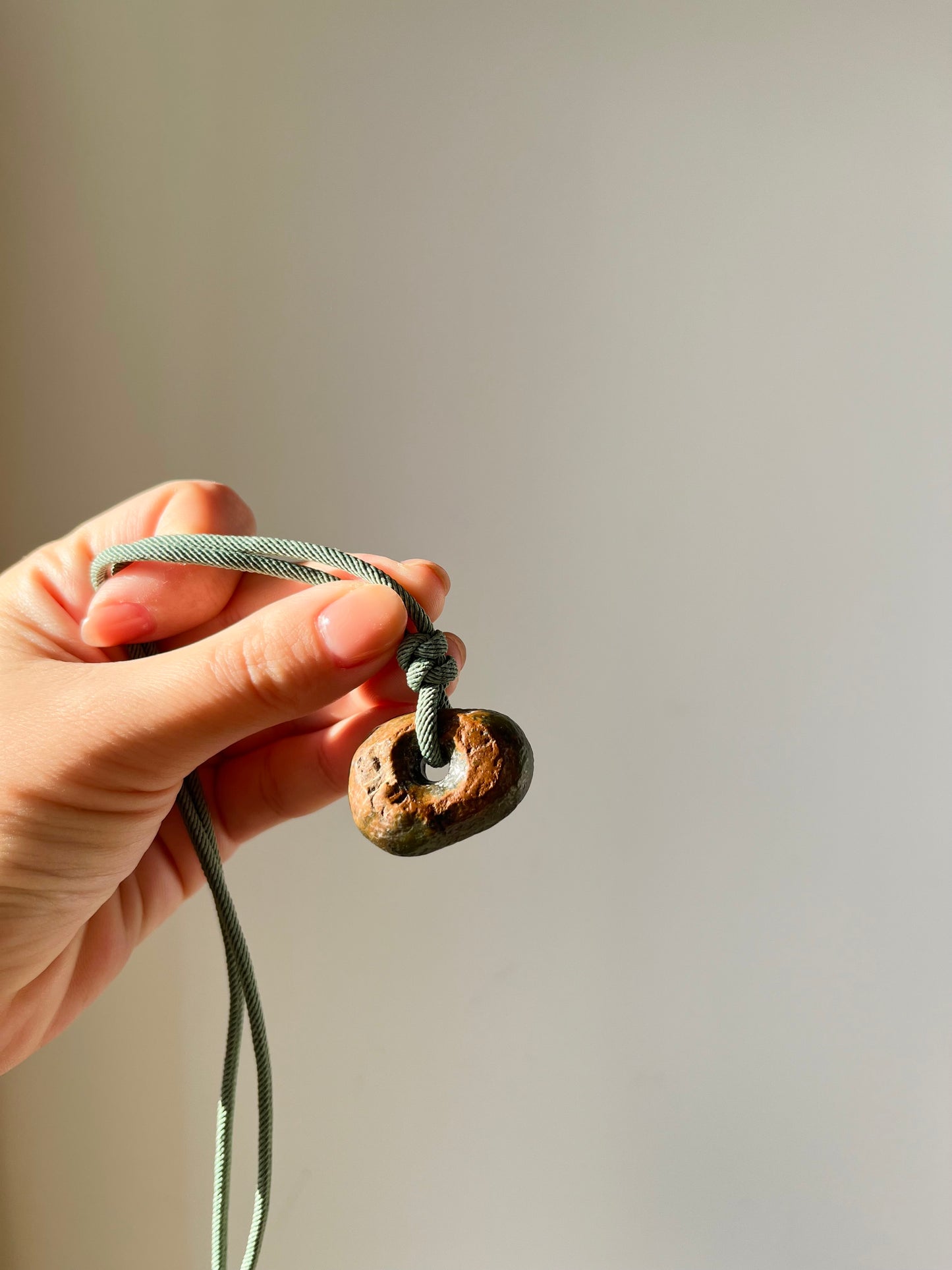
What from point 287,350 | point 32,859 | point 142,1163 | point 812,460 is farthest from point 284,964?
A: point 812,460

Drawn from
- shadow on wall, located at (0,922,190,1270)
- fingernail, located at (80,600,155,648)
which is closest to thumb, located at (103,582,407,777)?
fingernail, located at (80,600,155,648)

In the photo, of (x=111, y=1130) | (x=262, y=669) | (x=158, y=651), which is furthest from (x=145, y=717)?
(x=111, y=1130)

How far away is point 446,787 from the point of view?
1.60 ft

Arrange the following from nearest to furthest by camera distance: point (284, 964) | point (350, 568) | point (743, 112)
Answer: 1. point (350, 568)
2. point (743, 112)
3. point (284, 964)

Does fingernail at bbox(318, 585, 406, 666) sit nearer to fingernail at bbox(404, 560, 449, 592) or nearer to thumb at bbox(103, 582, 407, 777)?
thumb at bbox(103, 582, 407, 777)

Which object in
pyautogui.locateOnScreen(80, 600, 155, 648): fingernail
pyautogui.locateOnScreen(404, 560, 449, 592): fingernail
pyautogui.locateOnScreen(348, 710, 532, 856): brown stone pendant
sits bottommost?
pyautogui.locateOnScreen(348, 710, 532, 856): brown stone pendant

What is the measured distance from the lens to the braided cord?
52 centimetres

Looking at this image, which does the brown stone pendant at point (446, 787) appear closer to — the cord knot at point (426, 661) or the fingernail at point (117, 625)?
the cord knot at point (426, 661)

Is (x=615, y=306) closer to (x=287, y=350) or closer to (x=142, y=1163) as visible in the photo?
(x=287, y=350)

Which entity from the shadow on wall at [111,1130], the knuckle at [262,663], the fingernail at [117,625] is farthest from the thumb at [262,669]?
the shadow on wall at [111,1130]

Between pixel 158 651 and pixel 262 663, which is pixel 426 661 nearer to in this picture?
pixel 262 663

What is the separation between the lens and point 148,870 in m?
0.78

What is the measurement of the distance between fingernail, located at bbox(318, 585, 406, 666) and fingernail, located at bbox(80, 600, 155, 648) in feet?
0.65

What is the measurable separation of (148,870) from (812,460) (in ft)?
2.30
